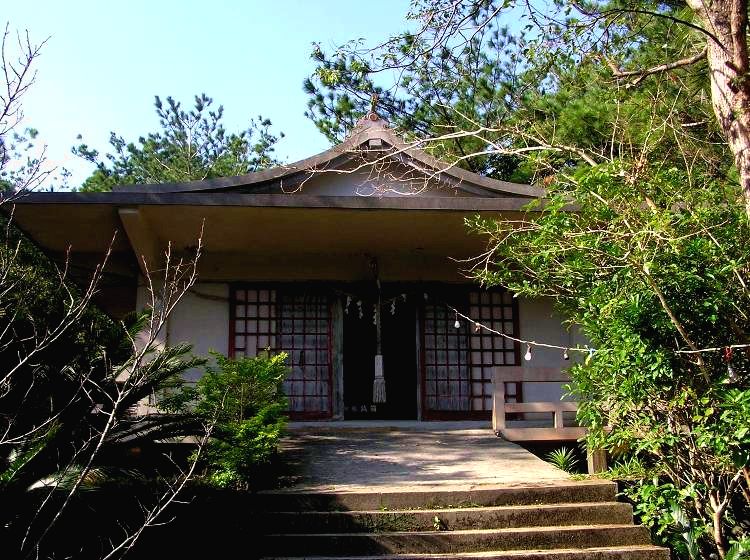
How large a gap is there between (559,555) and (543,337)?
5.79m

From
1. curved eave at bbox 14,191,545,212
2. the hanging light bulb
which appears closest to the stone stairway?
→ the hanging light bulb

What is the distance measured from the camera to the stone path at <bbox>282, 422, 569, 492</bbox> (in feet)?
22.1

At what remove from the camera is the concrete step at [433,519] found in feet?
19.5

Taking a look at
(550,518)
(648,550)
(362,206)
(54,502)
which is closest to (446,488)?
(550,518)

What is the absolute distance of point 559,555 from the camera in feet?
18.6

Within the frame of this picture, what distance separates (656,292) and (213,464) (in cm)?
417

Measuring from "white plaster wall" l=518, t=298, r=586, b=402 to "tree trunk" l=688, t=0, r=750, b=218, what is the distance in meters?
5.35

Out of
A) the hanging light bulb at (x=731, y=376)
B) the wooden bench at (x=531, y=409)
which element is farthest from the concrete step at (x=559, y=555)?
the wooden bench at (x=531, y=409)

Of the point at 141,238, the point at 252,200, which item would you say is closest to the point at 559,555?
the point at 252,200

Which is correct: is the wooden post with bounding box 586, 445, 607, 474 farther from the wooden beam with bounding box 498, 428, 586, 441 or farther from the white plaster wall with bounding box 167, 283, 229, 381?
the white plaster wall with bounding box 167, 283, 229, 381

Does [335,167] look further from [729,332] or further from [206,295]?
[729,332]

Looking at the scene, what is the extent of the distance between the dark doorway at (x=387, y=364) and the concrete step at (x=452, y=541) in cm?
703

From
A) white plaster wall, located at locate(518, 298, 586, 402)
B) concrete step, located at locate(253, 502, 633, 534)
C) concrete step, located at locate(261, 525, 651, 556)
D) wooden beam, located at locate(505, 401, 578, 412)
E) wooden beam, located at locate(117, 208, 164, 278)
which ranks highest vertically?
wooden beam, located at locate(117, 208, 164, 278)

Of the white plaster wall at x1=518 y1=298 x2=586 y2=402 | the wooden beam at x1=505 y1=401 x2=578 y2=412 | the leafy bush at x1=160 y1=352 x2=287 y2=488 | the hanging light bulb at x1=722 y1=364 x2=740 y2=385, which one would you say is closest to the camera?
the hanging light bulb at x1=722 y1=364 x2=740 y2=385
